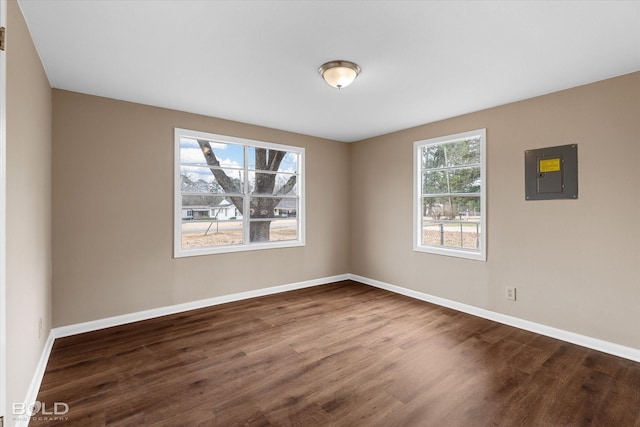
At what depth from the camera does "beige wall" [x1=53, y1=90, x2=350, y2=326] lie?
3.11m

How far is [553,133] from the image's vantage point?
123 inches

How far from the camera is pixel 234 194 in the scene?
4320mm

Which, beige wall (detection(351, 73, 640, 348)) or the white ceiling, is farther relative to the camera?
beige wall (detection(351, 73, 640, 348))

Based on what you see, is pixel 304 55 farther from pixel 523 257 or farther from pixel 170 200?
pixel 523 257

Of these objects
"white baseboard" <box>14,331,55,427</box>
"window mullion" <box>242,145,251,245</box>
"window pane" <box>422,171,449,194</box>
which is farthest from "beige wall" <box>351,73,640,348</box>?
"white baseboard" <box>14,331,55,427</box>

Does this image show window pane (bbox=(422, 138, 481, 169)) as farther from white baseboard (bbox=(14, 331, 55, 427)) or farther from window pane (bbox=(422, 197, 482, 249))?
white baseboard (bbox=(14, 331, 55, 427))

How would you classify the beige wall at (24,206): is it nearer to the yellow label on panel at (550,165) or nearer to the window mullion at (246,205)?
the window mullion at (246,205)

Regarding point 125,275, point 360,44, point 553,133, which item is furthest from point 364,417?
point 553,133

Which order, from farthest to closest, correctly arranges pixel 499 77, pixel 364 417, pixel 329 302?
1. pixel 329 302
2. pixel 499 77
3. pixel 364 417

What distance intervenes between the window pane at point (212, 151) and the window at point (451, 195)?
2.54 meters

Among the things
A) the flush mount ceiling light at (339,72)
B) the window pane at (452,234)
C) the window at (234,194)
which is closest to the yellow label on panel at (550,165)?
the window pane at (452,234)

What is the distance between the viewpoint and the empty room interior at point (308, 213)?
195cm

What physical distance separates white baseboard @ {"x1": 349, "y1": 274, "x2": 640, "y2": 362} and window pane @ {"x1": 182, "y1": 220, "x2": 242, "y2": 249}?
2518 mm

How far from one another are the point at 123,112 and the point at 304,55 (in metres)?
2.29
